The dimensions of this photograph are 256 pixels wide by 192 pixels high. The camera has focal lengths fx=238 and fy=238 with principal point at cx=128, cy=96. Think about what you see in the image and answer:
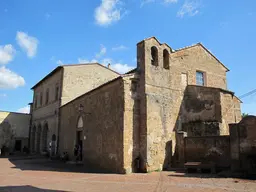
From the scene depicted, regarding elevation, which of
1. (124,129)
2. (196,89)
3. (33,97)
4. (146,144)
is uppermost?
(33,97)

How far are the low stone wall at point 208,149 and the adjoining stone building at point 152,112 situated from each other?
0.63 meters

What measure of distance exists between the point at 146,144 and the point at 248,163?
5464 mm

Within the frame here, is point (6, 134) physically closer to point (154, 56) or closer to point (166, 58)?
point (154, 56)

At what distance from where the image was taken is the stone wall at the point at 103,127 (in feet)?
47.1

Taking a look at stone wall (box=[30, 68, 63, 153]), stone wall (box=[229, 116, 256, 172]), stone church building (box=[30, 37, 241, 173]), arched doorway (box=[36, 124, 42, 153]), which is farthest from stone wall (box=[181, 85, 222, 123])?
arched doorway (box=[36, 124, 42, 153])

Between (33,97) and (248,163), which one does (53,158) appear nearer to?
(33,97)

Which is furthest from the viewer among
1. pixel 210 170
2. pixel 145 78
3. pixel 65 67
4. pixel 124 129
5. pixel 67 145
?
pixel 65 67

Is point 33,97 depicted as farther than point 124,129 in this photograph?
Yes

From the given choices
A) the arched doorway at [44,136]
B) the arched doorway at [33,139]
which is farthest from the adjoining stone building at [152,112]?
the arched doorway at [33,139]

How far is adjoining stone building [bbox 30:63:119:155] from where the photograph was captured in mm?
25016

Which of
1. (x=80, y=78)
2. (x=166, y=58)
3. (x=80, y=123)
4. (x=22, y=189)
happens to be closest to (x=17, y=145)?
(x=80, y=78)

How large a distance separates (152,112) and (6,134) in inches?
991

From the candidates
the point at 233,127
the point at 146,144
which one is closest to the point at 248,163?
the point at 233,127

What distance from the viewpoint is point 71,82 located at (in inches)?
1010
